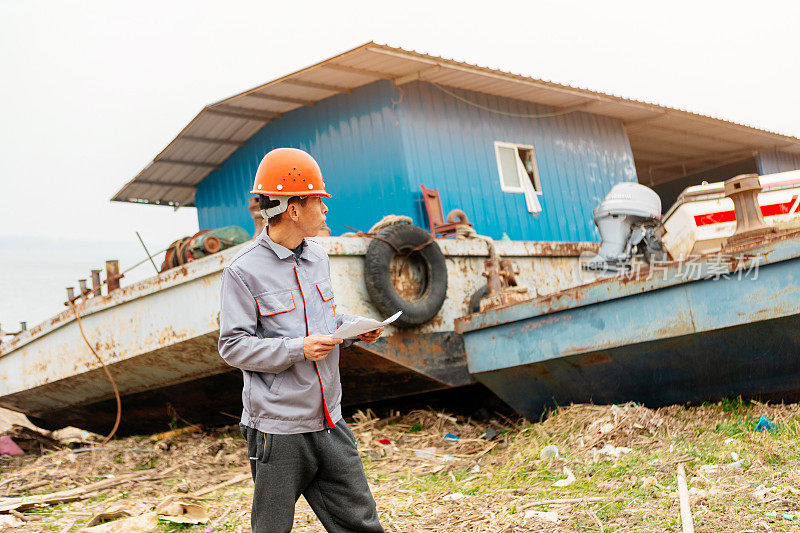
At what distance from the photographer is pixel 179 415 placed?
768 cm

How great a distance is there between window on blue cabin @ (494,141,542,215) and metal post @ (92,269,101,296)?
4.50 metres

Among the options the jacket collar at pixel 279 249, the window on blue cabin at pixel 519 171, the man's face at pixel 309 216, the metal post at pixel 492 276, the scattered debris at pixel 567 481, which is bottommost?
the scattered debris at pixel 567 481

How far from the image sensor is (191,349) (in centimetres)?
621

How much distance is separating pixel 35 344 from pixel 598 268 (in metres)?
5.75

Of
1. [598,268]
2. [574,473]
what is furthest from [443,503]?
[598,268]

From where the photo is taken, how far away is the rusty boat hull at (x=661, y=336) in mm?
4531

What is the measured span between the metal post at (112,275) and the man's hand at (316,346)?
5059 mm

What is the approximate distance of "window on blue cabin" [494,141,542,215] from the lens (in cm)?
895

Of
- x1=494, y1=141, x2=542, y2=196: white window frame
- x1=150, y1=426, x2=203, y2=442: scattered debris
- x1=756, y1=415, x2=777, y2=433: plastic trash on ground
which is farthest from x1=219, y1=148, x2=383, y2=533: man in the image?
x1=494, y1=141, x2=542, y2=196: white window frame

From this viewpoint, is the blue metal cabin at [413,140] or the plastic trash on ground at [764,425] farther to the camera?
the blue metal cabin at [413,140]

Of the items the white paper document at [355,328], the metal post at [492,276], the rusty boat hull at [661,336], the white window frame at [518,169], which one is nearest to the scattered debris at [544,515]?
the white paper document at [355,328]

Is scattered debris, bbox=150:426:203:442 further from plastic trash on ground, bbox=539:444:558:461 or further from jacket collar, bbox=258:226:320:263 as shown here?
jacket collar, bbox=258:226:320:263

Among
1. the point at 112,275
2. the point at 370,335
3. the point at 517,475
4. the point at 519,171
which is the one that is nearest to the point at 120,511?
the point at 517,475

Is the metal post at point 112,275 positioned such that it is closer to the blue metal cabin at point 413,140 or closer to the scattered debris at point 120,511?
the blue metal cabin at point 413,140
